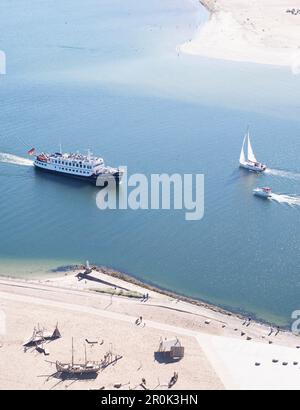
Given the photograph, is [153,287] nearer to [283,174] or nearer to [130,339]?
[130,339]

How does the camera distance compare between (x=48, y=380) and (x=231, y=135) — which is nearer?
(x=48, y=380)

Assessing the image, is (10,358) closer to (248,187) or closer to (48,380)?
(48,380)

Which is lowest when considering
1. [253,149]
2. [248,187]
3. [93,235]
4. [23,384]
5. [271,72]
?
[23,384]

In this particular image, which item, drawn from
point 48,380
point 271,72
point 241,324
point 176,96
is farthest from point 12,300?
point 271,72

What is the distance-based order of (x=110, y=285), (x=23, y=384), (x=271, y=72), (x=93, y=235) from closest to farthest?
(x=23, y=384)
(x=110, y=285)
(x=93, y=235)
(x=271, y=72)

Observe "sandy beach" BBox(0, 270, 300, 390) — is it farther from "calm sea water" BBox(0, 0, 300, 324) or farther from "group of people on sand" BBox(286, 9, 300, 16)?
"group of people on sand" BBox(286, 9, 300, 16)

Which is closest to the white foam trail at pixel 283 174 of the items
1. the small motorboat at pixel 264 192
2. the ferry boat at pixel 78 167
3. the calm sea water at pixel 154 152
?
the calm sea water at pixel 154 152
